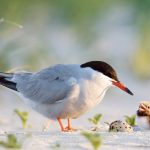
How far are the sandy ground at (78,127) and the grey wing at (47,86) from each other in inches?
11.5

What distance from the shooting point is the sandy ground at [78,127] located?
4520mm

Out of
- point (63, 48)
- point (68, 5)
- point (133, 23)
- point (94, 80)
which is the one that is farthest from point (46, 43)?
point (94, 80)

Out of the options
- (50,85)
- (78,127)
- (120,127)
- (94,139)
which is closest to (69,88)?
(50,85)

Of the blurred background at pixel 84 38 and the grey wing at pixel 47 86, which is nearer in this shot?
the grey wing at pixel 47 86

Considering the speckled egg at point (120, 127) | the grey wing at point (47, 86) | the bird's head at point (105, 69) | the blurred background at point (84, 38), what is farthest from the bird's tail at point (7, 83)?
the blurred background at point (84, 38)

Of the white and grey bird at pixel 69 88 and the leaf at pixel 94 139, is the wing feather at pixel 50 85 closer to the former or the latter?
the white and grey bird at pixel 69 88

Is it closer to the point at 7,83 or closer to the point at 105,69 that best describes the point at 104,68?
the point at 105,69

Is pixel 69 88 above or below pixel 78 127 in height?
above

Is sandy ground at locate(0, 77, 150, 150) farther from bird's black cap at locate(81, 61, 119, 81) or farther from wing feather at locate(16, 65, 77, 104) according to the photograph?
bird's black cap at locate(81, 61, 119, 81)

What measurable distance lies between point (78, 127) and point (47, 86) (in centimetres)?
89

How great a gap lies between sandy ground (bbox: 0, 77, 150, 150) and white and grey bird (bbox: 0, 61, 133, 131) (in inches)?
7.8

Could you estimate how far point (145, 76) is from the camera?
9953 mm

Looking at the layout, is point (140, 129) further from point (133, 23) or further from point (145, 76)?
point (133, 23)

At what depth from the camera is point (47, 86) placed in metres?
5.87
